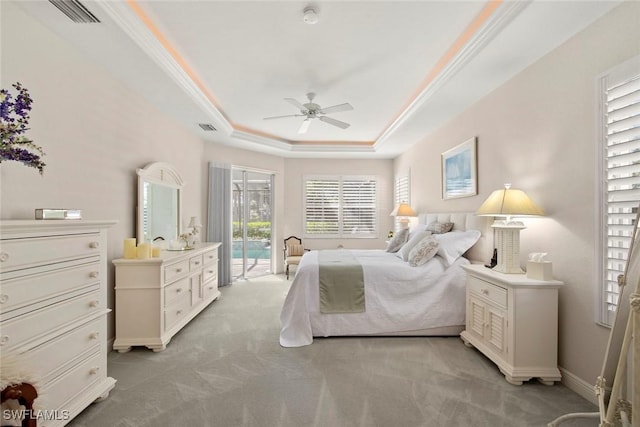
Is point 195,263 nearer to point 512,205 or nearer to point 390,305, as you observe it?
point 390,305

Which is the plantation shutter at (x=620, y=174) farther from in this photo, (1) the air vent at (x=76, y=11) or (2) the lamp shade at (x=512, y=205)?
(1) the air vent at (x=76, y=11)

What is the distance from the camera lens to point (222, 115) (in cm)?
451

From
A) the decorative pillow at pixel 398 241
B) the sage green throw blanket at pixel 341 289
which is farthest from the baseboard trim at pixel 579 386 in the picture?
the decorative pillow at pixel 398 241

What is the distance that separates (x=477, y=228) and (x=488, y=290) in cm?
113

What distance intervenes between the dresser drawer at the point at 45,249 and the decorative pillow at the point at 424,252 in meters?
3.01

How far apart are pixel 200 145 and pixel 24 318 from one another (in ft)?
14.0

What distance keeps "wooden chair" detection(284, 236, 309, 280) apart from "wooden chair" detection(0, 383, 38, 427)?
4865mm

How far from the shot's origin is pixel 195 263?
12.6 feet

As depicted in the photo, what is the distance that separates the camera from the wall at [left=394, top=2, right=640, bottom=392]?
210 cm

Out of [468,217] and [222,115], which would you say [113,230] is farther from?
[468,217]

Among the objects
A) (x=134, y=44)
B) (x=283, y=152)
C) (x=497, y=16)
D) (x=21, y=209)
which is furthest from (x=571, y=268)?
(x=283, y=152)

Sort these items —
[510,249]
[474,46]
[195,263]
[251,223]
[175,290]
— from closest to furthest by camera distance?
[474,46], [510,249], [175,290], [195,263], [251,223]

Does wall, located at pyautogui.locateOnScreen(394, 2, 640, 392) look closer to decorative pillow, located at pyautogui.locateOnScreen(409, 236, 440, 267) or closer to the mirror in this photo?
decorative pillow, located at pyautogui.locateOnScreen(409, 236, 440, 267)

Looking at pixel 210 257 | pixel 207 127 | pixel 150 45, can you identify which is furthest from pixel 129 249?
pixel 207 127
